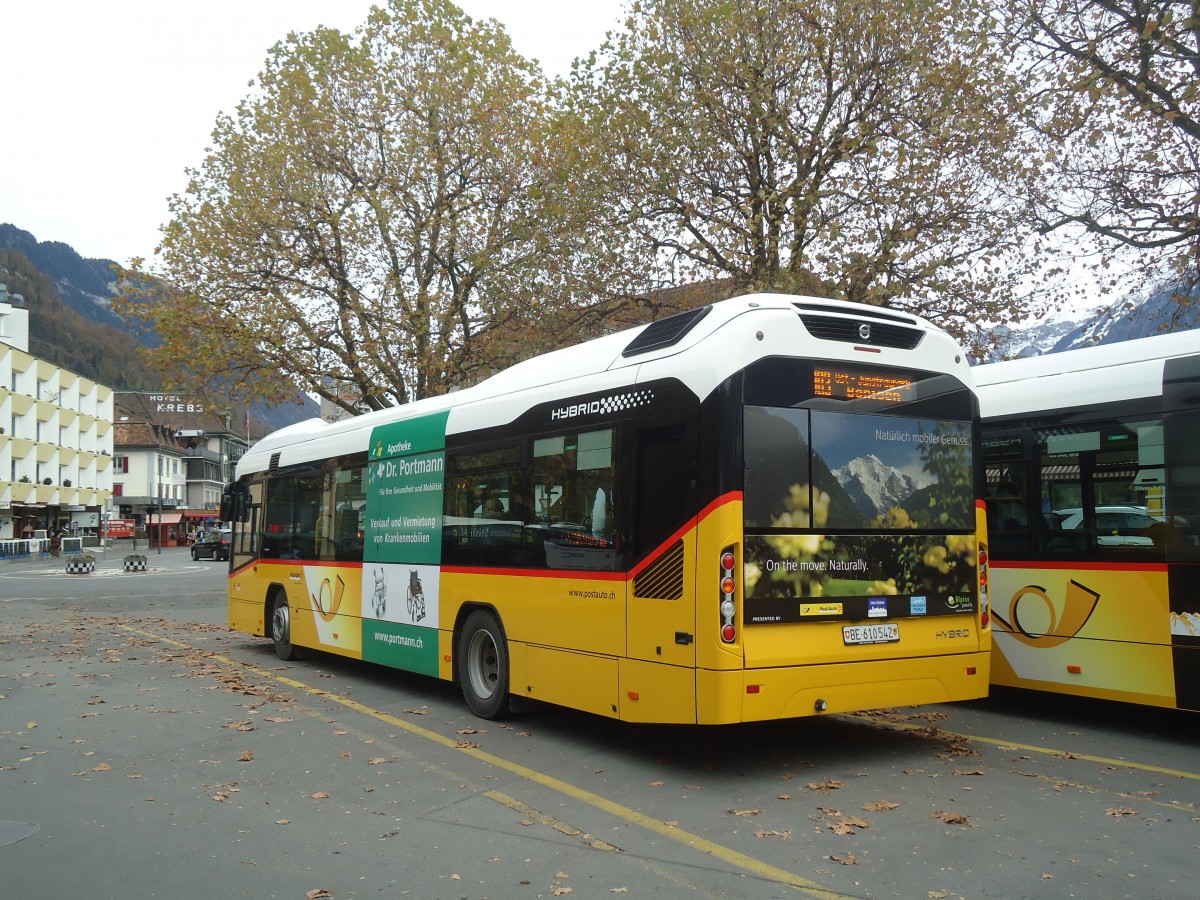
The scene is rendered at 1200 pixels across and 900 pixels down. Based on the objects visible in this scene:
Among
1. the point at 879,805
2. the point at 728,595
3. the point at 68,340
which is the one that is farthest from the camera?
the point at 68,340

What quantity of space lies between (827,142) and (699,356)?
38.0ft

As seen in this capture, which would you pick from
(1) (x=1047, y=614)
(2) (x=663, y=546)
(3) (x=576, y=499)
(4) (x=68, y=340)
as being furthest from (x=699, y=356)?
(4) (x=68, y=340)

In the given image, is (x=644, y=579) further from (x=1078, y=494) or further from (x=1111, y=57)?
(x=1111, y=57)

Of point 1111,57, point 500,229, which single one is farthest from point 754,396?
point 500,229

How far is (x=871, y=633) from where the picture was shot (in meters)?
7.24

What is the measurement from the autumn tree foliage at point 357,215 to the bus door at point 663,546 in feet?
51.4

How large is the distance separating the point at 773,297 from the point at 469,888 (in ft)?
14.5

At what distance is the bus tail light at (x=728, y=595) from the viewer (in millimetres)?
6664

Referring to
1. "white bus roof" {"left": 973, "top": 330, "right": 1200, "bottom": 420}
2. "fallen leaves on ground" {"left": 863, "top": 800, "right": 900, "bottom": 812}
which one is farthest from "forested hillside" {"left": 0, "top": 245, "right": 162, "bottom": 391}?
"fallen leaves on ground" {"left": 863, "top": 800, "right": 900, "bottom": 812}

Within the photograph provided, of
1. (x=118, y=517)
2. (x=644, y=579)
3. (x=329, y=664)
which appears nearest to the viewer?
(x=644, y=579)

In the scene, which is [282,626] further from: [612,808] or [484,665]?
[612,808]

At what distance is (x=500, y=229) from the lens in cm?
2386

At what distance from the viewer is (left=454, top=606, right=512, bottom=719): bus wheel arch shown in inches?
359

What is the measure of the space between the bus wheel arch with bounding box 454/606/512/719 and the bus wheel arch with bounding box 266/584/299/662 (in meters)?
4.99
